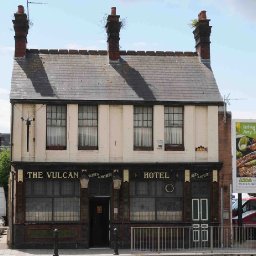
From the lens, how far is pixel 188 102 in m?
27.2

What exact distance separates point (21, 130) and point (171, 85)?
686 cm

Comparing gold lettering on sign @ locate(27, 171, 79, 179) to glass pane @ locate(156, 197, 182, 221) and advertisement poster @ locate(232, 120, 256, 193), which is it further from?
advertisement poster @ locate(232, 120, 256, 193)

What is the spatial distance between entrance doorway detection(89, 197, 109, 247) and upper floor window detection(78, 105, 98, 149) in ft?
7.93

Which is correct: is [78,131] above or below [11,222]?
above

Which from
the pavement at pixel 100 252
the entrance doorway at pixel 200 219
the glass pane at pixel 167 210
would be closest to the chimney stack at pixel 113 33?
the glass pane at pixel 167 210

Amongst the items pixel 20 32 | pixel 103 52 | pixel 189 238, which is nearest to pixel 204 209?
pixel 189 238

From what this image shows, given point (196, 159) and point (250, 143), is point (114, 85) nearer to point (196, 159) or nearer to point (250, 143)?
point (196, 159)

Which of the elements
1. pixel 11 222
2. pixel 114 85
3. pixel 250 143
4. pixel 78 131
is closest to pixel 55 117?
pixel 78 131

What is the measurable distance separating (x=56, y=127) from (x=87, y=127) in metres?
1.31

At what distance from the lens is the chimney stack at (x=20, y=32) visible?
28328mm

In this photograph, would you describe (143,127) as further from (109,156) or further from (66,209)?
(66,209)

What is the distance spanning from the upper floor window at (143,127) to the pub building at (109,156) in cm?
4

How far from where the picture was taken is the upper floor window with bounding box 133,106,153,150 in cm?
2716

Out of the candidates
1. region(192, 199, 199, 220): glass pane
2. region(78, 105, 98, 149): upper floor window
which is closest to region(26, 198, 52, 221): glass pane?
region(78, 105, 98, 149): upper floor window
